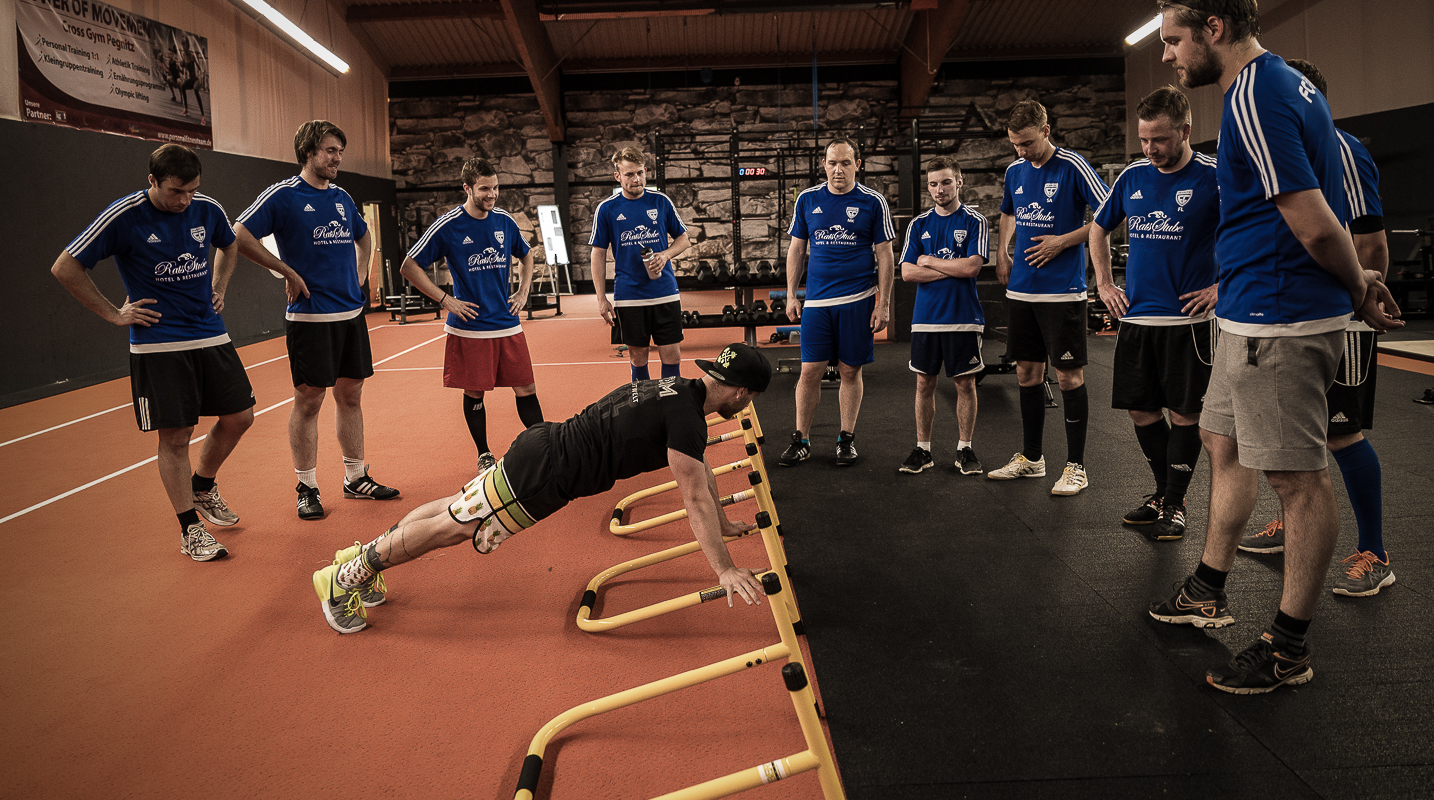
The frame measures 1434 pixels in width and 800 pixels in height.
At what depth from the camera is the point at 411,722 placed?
2.12m

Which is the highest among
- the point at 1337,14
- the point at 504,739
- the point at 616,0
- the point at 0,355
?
the point at 616,0

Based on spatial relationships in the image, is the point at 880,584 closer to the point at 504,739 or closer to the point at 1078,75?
the point at 504,739

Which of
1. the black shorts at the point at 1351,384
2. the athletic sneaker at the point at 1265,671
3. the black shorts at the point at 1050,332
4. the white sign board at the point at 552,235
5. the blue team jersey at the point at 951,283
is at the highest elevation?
the white sign board at the point at 552,235

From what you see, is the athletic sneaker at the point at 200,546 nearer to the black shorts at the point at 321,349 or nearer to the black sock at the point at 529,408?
the black shorts at the point at 321,349

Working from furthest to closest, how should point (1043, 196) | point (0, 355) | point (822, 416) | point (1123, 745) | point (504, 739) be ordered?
point (0, 355)
point (822, 416)
point (1043, 196)
point (504, 739)
point (1123, 745)

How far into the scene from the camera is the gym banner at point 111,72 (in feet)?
26.4

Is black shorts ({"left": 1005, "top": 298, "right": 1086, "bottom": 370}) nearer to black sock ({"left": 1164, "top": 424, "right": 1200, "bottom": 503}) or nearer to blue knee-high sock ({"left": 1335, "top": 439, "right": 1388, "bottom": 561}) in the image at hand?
black sock ({"left": 1164, "top": 424, "right": 1200, "bottom": 503})

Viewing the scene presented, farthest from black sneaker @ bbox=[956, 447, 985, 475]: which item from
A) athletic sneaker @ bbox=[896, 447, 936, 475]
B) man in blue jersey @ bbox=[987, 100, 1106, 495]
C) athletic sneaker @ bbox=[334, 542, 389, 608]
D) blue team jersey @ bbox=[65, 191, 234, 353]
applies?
blue team jersey @ bbox=[65, 191, 234, 353]

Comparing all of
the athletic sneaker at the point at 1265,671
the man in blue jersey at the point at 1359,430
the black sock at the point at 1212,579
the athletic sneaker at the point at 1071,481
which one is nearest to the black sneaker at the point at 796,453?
the athletic sneaker at the point at 1071,481

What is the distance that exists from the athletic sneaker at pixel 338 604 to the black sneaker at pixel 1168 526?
289 centimetres

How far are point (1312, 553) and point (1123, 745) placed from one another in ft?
2.11

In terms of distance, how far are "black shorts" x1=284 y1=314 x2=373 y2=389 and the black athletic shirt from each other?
1.79 m

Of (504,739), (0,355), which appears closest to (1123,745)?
(504,739)

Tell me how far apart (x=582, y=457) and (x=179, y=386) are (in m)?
1.93
